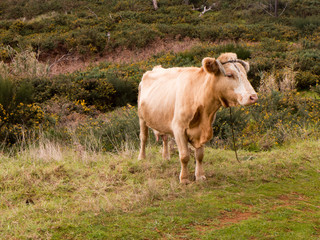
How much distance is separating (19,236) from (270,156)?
187 inches

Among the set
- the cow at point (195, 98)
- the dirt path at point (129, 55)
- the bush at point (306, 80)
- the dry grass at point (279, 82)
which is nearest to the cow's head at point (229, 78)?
the cow at point (195, 98)

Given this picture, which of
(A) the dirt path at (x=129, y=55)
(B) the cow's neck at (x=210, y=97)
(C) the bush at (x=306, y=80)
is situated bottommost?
(C) the bush at (x=306, y=80)

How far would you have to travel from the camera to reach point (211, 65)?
15.9ft

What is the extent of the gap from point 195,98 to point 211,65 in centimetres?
55

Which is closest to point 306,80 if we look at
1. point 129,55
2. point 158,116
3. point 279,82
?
point 279,82

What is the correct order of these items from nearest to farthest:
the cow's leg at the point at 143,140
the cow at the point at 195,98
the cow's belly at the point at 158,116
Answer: the cow at the point at 195,98 < the cow's belly at the point at 158,116 < the cow's leg at the point at 143,140

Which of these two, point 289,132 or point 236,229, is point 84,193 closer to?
point 236,229

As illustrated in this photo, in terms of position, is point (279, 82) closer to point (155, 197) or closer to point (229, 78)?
point (229, 78)

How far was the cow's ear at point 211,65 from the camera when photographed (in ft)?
15.8

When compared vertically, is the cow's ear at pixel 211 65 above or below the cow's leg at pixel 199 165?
above

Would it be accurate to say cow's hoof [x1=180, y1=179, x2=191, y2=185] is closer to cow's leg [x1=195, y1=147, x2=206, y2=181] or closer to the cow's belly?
cow's leg [x1=195, y1=147, x2=206, y2=181]

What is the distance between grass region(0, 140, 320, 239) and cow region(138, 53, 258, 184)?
0.66 m

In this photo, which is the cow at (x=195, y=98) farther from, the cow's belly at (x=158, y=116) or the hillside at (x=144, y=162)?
the hillside at (x=144, y=162)

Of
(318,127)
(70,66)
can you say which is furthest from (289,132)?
(70,66)
